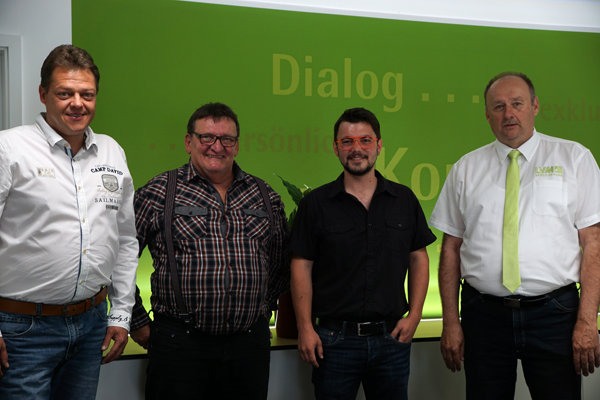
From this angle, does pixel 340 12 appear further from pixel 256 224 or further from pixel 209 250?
pixel 209 250

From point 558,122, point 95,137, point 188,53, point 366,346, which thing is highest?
point 188,53

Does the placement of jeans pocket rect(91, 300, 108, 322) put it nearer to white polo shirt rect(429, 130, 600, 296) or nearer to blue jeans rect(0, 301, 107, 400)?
blue jeans rect(0, 301, 107, 400)

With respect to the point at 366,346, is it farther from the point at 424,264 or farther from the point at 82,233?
the point at 82,233

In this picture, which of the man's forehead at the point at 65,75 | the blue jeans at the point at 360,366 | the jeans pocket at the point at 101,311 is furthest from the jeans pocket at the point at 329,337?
the man's forehead at the point at 65,75

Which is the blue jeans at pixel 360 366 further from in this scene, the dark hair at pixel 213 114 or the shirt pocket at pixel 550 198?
the dark hair at pixel 213 114

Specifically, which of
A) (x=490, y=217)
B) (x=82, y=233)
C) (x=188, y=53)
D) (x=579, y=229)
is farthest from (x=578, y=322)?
(x=188, y=53)

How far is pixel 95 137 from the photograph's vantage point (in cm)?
188

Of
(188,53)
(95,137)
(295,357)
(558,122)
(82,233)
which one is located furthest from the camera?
(558,122)

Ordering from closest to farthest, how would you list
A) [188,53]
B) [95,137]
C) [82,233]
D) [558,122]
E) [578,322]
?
[82,233], [95,137], [578,322], [188,53], [558,122]

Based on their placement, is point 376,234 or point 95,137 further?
point 376,234

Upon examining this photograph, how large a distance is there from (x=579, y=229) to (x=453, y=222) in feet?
1.70

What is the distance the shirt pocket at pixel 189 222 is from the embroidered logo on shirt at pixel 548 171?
4.70ft

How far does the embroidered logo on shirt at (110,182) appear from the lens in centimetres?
183

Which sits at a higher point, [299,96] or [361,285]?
[299,96]
